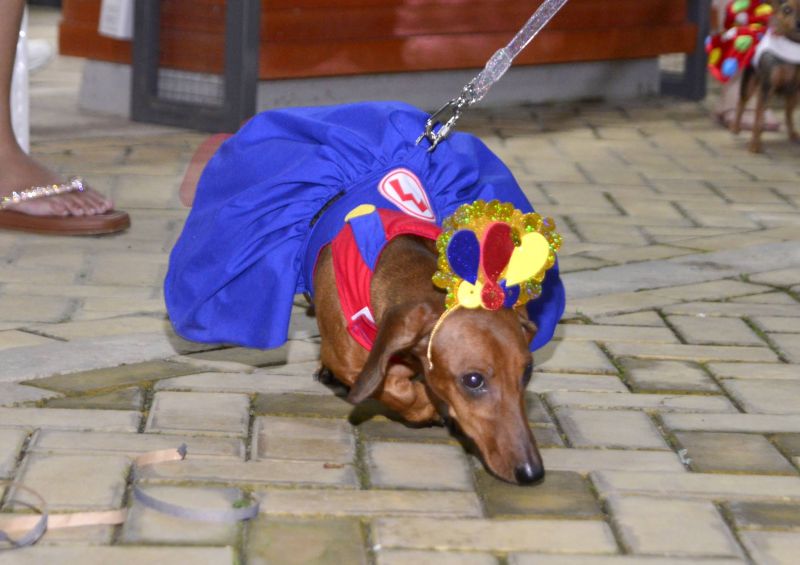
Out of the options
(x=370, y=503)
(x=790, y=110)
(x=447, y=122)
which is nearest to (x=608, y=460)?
(x=370, y=503)

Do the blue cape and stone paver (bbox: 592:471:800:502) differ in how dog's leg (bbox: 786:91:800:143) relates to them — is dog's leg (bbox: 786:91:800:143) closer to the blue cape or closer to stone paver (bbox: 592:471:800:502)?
the blue cape

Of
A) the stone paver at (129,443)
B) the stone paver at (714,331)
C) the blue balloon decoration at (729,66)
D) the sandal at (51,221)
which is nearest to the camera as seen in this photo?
the stone paver at (129,443)

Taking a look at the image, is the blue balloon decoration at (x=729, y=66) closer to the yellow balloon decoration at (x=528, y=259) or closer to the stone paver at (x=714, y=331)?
the stone paver at (x=714, y=331)

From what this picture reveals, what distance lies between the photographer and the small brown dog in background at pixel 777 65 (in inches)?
275

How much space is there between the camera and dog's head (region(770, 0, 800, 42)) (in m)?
6.95

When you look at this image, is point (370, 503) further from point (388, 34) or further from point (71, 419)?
point (388, 34)

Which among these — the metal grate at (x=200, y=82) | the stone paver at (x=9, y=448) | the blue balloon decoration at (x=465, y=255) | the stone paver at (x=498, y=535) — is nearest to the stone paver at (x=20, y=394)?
the stone paver at (x=9, y=448)

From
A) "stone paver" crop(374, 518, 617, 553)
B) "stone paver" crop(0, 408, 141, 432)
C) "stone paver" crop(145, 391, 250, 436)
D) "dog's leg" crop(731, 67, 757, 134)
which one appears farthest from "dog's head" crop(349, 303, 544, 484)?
"dog's leg" crop(731, 67, 757, 134)

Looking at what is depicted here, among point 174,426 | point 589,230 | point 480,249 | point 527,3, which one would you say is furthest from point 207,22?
point 480,249

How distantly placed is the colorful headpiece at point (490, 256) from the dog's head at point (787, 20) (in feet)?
15.5

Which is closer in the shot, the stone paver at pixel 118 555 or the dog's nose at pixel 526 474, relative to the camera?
the stone paver at pixel 118 555

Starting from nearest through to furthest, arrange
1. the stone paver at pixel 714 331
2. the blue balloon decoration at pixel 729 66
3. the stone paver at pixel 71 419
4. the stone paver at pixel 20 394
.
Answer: the stone paver at pixel 71 419
the stone paver at pixel 20 394
the stone paver at pixel 714 331
the blue balloon decoration at pixel 729 66

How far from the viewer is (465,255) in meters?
2.61

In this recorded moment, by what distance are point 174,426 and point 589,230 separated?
255 cm
